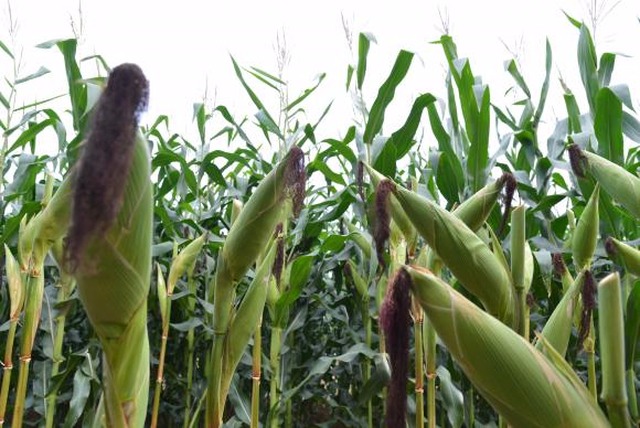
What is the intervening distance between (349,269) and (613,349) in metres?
1.85

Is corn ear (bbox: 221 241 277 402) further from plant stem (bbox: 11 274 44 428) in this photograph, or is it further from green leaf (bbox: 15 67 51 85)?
green leaf (bbox: 15 67 51 85)

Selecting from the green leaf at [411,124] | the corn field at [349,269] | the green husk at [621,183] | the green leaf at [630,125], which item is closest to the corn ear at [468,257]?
the corn field at [349,269]

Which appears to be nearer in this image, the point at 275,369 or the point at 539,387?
the point at 539,387

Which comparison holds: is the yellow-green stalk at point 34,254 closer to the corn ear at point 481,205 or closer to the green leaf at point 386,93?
the corn ear at point 481,205

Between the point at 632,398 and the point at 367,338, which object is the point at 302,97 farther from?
the point at 632,398

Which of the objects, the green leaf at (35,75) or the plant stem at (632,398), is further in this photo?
the green leaf at (35,75)

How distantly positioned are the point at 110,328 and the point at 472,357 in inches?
15.3

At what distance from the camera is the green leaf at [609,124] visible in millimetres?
1753

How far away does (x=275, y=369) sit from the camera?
2115 millimetres

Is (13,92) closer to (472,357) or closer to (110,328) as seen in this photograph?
(110,328)

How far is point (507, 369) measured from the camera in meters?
0.60

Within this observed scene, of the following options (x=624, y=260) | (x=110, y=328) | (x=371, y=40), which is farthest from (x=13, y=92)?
(x=624, y=260)

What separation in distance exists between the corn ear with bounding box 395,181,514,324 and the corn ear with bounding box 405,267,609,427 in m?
0.21

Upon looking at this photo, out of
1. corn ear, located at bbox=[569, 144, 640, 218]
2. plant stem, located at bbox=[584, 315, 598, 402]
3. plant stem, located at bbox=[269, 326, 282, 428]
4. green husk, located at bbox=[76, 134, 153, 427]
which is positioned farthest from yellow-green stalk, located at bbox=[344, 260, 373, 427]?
green husk, located at bbox=[76, 134, 153, 427]
